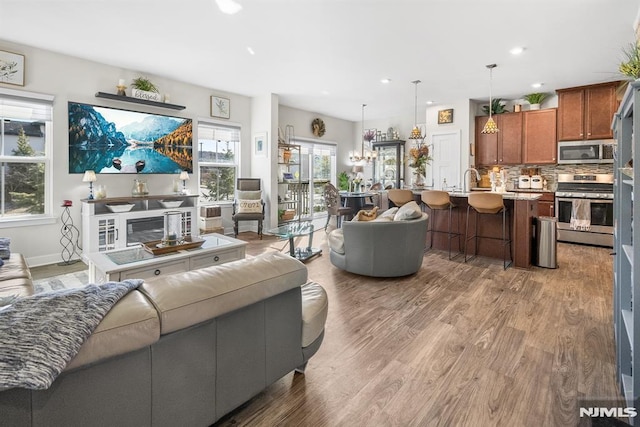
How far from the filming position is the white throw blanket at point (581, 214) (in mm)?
5430

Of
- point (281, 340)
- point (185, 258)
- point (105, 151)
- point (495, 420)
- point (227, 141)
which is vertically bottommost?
point (495, 420)

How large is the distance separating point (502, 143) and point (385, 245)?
4617 mm

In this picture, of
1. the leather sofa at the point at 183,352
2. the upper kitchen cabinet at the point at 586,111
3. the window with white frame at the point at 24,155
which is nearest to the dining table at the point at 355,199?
the upper kitchen cabinet at the point at 586,111

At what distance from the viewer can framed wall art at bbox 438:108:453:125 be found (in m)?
7.11

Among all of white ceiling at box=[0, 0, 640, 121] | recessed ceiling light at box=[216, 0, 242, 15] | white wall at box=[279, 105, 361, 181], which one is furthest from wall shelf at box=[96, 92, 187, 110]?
white wall at box=[279, 105, 361, 181]

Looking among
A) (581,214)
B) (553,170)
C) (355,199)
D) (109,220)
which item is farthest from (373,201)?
(109,220)

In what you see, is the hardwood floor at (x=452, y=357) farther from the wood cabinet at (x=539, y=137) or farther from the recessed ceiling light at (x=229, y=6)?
the wood cabinet at (x=539, y=137)

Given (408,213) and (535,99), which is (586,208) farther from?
(408,213)

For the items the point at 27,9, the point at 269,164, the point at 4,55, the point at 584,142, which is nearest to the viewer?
the point at 27,9

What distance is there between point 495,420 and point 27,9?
5005 millimetres

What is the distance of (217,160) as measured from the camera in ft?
21.3

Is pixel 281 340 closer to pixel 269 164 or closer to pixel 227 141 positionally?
pixel 269 164

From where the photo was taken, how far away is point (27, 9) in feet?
10.7

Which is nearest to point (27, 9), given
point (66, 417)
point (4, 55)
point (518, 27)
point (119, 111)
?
point (4, 55)
